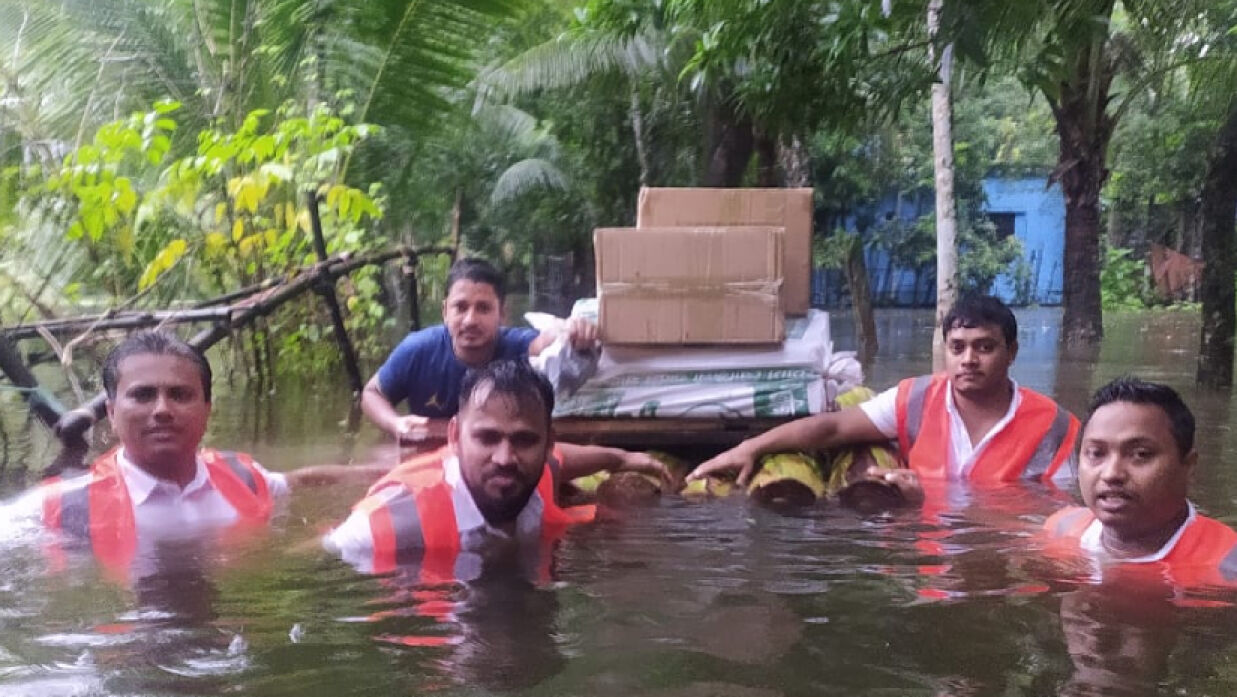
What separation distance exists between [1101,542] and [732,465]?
1.64 m

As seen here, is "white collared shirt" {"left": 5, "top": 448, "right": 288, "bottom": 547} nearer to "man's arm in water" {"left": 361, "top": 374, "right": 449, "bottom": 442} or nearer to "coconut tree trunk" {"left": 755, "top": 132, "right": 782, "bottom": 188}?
"man's arm in water" {"left": 361, "top": 374, "right": 449, "bottom": 442}

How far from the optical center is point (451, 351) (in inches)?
236

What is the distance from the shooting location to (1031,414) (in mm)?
5270

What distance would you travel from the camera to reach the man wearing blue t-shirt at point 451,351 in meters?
5.63

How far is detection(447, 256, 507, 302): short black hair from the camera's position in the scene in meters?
5.70

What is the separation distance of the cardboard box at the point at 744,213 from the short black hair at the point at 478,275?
822mm

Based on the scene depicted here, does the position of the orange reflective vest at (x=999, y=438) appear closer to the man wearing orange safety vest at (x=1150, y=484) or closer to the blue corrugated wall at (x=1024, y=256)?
the man wearing orange safety vest at (x=1150, y=484)

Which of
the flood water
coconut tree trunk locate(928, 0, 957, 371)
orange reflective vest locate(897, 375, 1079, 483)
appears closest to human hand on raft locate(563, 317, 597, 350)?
the flood water

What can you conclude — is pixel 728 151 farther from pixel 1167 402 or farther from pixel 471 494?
pixel 1167 402

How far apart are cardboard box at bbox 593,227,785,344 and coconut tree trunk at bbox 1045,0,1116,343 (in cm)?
882

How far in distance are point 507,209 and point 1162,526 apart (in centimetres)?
1666

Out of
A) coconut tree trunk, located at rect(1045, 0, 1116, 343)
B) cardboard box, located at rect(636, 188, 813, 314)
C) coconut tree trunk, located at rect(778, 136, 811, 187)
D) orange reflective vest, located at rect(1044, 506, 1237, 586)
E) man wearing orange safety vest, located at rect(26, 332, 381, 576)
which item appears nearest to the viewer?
orange reflective vest, located at rect(1044, 506, 1237, 586)

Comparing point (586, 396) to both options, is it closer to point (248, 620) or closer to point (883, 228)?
point (248, 620)

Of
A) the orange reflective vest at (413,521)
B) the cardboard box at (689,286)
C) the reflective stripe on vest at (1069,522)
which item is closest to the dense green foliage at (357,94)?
the cardboard box at (689,286)
